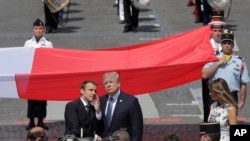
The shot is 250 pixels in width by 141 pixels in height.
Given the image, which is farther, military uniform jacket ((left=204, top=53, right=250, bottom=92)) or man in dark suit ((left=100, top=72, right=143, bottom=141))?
military uniform jacket ((left=204, top=53, right=250, bottom=92))

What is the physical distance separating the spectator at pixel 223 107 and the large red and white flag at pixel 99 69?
85.4 inches

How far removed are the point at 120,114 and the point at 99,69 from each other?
7.66ft

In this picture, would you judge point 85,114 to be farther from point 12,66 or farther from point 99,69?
point 12,66

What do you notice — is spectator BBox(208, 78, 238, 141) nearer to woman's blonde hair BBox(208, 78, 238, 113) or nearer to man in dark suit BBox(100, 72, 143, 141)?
woman's blonde hair BBox(208, 78, 238, 113)

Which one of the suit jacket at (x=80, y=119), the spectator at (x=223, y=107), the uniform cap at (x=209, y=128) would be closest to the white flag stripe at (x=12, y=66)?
the suit jacket at (x=80, y=119)

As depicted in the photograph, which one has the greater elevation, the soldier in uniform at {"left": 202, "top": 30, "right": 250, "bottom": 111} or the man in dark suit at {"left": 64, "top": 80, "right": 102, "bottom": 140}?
the soldier in uniform at {"left": 202, "top": 30, "right": 250, "bottom": 111}

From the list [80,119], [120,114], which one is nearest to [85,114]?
[80,119]

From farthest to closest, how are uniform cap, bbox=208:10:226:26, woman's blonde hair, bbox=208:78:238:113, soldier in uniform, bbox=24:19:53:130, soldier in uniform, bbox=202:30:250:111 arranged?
soldier in uniform, bbox=24:19:53:130 < uniform cap, bbox=208:10:226:26 < soldier in uniform, bbox=202:30:250:111 < woman's blonde hair, bbox=208:78:238:113

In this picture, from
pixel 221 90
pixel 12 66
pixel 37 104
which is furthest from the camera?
pixel 37 104

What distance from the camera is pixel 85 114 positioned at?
12344 mm

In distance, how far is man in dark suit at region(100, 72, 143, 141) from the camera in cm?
1221

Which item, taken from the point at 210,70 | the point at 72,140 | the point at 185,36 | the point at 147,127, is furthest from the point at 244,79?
the point at 72,140

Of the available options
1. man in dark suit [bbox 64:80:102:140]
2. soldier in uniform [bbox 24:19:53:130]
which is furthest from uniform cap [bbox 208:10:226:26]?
man in dark suit [bbox 64:80:102:140]

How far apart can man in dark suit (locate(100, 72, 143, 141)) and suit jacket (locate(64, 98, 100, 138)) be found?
14cm
